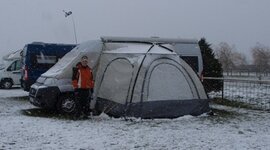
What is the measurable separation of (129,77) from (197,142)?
4034 mm

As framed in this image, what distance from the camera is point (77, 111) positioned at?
1282cm

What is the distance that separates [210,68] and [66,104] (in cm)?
834

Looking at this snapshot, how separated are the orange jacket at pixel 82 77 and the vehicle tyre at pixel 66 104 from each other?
2.77 feet

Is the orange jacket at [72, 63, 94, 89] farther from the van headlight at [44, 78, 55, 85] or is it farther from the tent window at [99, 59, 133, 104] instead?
the van headlight at [44, 78, 55, 85]

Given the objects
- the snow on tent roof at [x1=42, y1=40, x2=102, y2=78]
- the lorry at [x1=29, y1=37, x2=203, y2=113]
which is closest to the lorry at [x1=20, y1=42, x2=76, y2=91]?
the lorry at [x1=29, y1=37, x2=203, y2=113]

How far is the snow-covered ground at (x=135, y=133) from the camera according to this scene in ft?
29.0

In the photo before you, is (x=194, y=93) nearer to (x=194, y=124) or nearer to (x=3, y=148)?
(x=194, y=124)

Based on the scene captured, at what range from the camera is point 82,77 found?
12.7m

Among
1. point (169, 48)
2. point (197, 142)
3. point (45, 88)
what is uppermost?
point (169, 48)

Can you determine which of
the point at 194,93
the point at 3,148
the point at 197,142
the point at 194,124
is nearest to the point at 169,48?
the point at 194,93

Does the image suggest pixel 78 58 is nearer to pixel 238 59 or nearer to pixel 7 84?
pixel 7 84

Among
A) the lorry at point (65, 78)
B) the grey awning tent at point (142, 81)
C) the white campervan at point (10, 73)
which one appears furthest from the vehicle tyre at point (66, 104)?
the white campervan at point (10, 73)

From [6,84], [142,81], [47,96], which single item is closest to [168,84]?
[142,81]

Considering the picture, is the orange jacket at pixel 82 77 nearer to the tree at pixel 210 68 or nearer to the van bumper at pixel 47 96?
the van bumper at pixel 47 96
